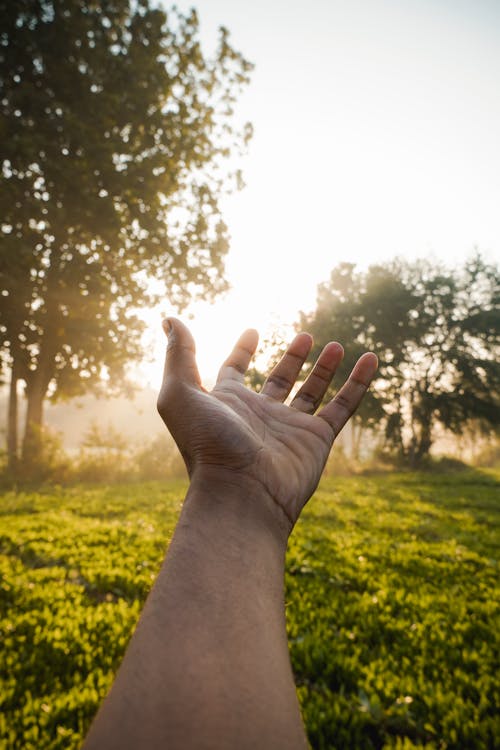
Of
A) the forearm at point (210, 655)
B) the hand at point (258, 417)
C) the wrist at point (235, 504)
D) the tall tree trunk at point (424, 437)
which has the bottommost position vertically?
the tall tree trunk at point (424, 437)

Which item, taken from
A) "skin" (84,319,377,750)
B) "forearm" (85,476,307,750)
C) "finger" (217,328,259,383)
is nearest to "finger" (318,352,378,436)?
"skin" (84,319,377,750)

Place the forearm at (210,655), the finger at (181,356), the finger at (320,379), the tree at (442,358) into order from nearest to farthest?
the forearm at (210,655) → the finger at (181,356) → the finger at (320,379) → the tree at (442,358)

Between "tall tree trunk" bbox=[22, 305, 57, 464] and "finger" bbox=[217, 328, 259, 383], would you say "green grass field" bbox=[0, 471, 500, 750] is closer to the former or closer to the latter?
"finger" bbox=[217, 328, 259, 383]

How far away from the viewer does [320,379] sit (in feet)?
8.69

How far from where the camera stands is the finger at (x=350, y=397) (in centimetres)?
235

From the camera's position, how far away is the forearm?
812 mm

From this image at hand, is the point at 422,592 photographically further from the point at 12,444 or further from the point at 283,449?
the point at 12,444

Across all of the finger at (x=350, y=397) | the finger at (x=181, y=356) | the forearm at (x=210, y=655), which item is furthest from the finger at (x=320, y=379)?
the forearm at (x=210, y=655)

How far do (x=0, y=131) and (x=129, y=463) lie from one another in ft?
47.5

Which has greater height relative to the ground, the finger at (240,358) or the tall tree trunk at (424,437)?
the finger at (240,358)

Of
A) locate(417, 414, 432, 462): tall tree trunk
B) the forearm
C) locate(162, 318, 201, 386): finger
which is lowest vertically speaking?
locate(417, 414, 432, 462): tall tree trunk

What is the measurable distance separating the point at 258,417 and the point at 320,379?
2.09ft

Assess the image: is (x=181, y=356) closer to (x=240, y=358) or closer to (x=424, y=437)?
(x=240, y=358)

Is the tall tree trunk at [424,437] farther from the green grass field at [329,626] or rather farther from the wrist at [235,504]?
the wrist at [235,504]
